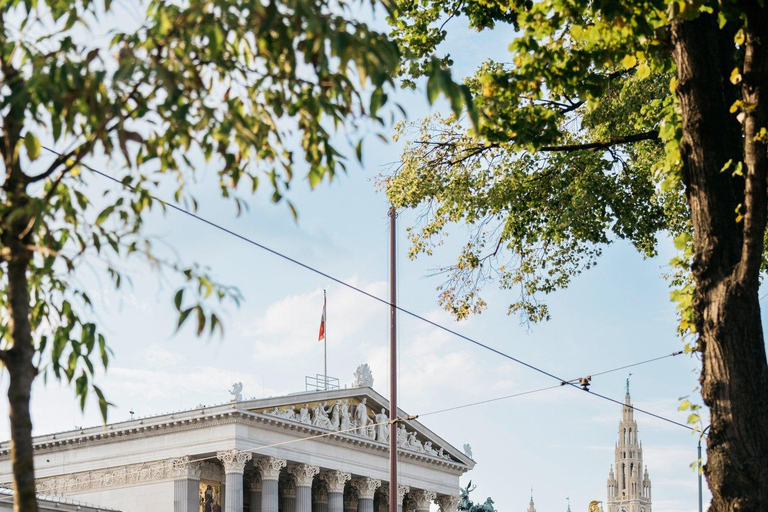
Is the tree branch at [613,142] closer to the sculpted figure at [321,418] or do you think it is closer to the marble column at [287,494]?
the sculpted figure at [321,418]

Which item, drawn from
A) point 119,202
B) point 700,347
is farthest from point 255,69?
point 700,347

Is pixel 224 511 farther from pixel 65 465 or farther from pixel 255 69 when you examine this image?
pixel 255 69

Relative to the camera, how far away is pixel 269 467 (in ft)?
172

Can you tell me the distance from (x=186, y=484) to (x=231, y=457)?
99.5 inches

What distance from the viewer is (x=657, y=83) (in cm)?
2155

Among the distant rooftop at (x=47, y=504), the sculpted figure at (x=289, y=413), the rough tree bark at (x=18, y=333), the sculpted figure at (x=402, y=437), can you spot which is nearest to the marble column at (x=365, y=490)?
the sculpted figure at (x=402, y=437)

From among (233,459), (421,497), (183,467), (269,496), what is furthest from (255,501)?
(421,497)

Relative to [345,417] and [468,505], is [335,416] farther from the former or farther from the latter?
[468,505]

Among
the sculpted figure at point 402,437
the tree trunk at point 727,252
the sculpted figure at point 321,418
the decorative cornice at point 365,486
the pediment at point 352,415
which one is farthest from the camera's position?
the sculpted figure at point 402,437

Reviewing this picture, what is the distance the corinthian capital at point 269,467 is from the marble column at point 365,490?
6.94 metres

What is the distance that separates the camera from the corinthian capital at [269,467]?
5216 centimetres

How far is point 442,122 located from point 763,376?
13.5 metres

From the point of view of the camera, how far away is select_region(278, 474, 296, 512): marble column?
184 ft

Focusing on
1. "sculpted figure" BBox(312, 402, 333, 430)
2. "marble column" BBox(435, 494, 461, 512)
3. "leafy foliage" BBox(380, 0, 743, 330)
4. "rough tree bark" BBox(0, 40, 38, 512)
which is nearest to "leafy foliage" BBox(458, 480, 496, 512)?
"marble column" BBox(435, 494, 461, 512)
